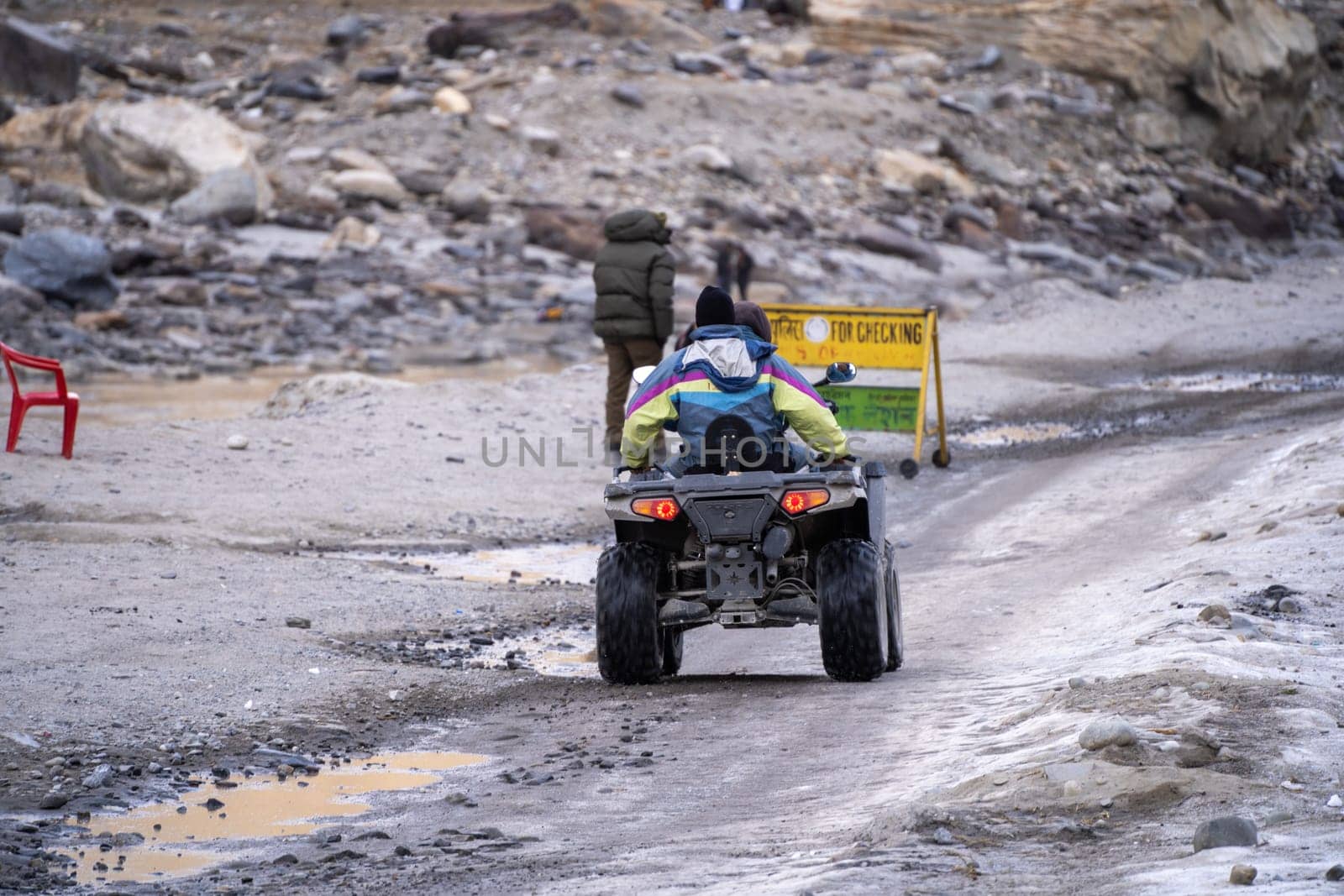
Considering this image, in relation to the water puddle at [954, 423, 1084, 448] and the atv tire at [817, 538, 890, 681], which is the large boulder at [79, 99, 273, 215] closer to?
the water puddle at [954, 423, 1084, 448]

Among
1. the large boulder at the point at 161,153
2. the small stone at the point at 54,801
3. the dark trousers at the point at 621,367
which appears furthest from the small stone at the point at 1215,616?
the large boulder at the point at 161,153

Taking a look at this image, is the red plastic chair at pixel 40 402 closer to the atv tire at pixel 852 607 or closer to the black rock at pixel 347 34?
the atv tire at pixel 852 607

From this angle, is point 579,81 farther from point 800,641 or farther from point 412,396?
point 800,641

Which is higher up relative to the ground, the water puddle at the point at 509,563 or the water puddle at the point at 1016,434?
the water puddle at the point at 1016,434

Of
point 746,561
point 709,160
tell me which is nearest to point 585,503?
point 746,561

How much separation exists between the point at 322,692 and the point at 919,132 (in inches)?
1410

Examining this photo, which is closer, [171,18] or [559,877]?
[559,877]

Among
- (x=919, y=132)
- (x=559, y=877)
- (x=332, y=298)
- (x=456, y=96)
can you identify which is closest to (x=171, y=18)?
(x=456, y=96)

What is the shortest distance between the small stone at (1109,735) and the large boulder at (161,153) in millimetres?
29180

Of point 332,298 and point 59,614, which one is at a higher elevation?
point 332,298

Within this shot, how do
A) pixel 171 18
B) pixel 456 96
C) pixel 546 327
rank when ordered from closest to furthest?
pixel 546 327, pixel 456 96, pixel 171 18

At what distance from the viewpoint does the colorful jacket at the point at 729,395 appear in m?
7.95

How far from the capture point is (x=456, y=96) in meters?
39.9

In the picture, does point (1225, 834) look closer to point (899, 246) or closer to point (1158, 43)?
point (899, 246)
